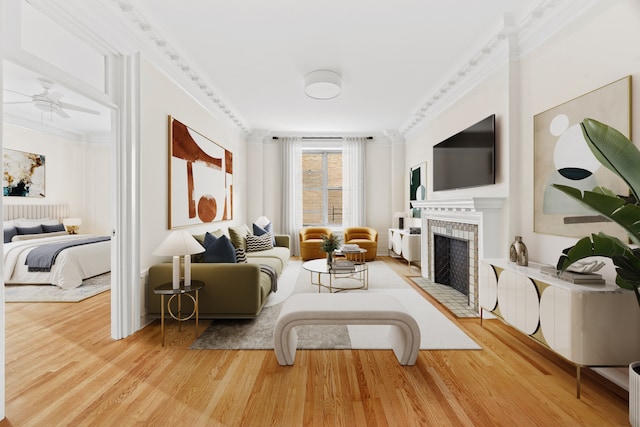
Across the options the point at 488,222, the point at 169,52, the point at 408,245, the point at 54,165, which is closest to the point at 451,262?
the point at 408,245

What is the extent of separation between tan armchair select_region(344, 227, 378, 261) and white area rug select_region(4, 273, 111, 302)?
431cm

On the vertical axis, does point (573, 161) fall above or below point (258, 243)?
above

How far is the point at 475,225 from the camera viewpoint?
11.6ft

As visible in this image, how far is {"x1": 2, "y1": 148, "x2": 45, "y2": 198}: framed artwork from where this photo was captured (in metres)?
5.62

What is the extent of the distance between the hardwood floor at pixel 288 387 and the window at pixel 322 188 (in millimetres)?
5096

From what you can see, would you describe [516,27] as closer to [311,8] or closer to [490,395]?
[311,8]

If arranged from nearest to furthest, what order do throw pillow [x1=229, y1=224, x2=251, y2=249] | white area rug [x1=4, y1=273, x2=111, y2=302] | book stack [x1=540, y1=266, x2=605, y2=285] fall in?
book stack [x1=540, y1=266, x2=605, y2=285]
white area rug [x1=4, y1=273, x2=111, y2=302]
throw pillow [x1=229, y1=224, x2=251, y2=249]

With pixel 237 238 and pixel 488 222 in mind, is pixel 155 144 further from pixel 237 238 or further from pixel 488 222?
pixel 488 222

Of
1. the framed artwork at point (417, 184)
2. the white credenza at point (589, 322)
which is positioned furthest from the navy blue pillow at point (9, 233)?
the white credenza at point (589, 322)

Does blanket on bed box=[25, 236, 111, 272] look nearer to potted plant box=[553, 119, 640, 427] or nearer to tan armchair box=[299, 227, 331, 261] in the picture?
tan armchair box=[299, 227, 331, 261]

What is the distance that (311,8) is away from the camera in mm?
A: 2725

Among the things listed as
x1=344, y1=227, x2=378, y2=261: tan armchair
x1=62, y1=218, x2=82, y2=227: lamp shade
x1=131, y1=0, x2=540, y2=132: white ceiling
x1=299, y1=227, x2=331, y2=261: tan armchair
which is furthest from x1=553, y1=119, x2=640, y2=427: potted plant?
x1=62, y1=218, x2=82, y2=227: lamp shade

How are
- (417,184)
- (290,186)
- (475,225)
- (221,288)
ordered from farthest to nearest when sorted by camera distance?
1. (290,186)
2. (417,184)
3. (475,225)
4. (221,288)

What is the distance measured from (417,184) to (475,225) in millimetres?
2726
